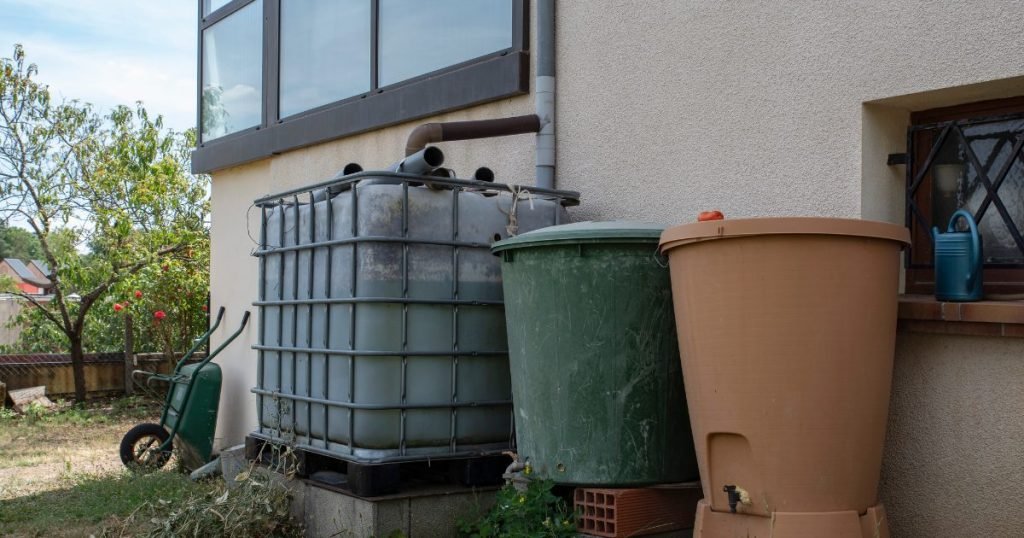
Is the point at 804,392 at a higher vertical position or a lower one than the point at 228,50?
lower

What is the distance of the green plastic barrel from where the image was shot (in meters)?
4.02

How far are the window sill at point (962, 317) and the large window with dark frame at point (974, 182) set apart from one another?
1.12ft

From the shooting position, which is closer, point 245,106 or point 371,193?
point 371,193

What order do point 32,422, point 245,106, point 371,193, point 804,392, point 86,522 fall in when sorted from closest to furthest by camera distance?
1. point 804,392
2. point 371,193
3. point 86,522
4. point 245,106
5. point 32,422

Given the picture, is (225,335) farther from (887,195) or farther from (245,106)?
(887,195)

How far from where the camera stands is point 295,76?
8.55 meters

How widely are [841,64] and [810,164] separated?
462 mm

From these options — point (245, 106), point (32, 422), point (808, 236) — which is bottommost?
point (32, 422)

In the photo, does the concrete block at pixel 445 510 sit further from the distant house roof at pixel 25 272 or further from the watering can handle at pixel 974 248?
the distant house roof at pixel 25 272

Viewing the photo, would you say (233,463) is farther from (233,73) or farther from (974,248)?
(233,73)

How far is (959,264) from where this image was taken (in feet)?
12.1

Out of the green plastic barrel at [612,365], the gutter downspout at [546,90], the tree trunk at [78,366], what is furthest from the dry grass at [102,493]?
the gutter downspout at [546,90]

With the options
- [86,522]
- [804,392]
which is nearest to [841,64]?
[804,392]

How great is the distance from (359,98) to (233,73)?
9.07ft
